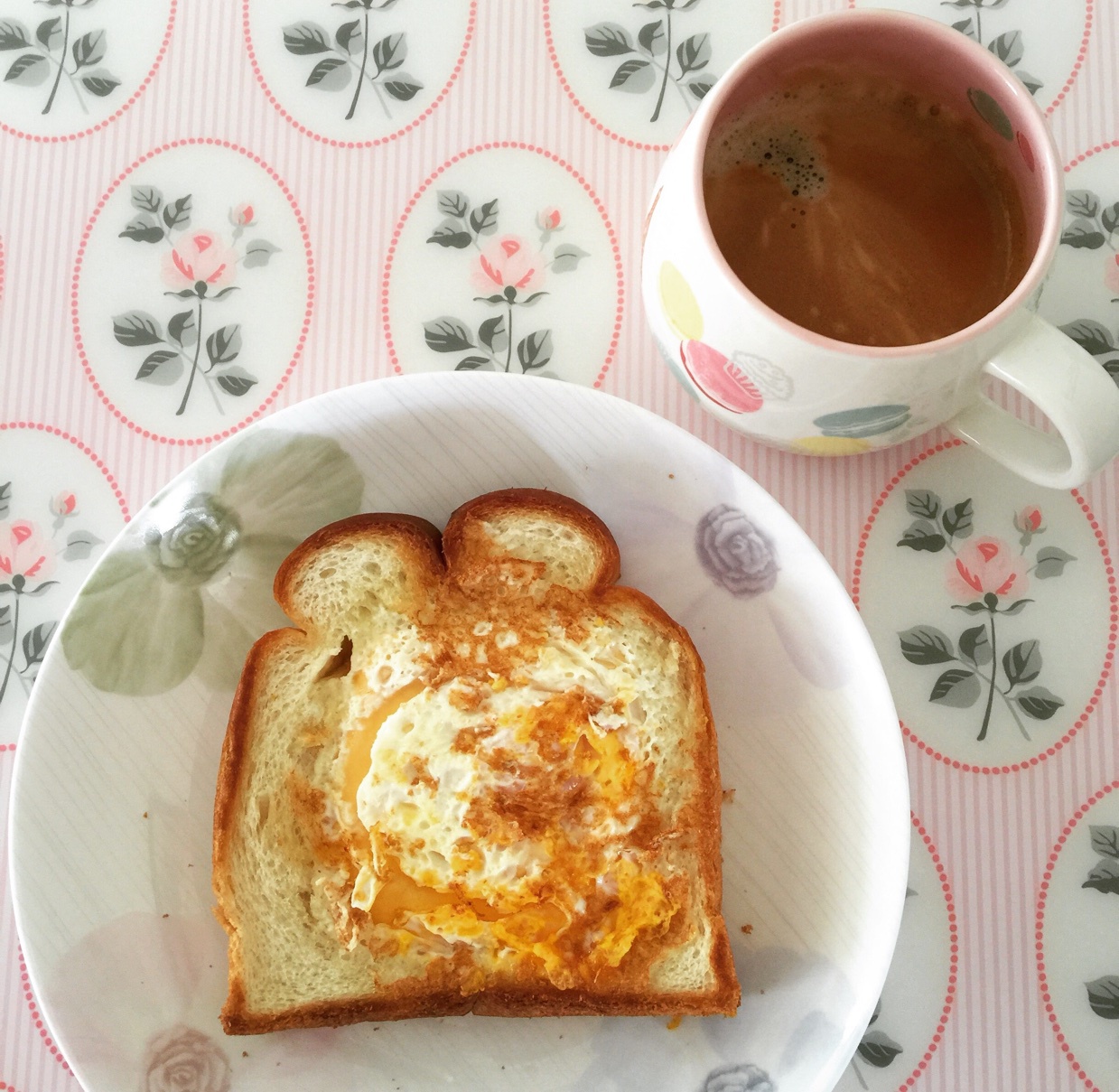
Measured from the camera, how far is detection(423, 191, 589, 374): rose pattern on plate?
4.99 feet

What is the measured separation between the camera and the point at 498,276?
1.53m

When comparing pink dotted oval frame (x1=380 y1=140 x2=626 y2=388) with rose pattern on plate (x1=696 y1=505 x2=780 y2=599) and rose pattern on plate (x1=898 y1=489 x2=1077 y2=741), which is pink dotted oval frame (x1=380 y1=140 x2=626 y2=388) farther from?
rose pattern on plate (x1=898 y1=489 x2=1077 y2=741)

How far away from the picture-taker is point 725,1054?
4.42 feet

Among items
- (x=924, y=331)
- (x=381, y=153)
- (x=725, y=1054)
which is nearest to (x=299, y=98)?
(x=381, y=153)

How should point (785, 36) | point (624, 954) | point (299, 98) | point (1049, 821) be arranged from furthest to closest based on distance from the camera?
1. point (299, 98)
2. point (1049, 821)
3. point (624, 954)
4. point (785, 36)

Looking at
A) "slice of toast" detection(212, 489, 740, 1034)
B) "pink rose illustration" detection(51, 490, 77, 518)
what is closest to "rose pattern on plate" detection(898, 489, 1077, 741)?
"slice of toast" detection(212, 489, 740, 1034)

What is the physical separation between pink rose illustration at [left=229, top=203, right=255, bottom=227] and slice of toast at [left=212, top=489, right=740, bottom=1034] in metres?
0.51

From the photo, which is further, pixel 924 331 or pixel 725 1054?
pixel 725 1054

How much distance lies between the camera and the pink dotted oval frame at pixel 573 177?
1.53 meters

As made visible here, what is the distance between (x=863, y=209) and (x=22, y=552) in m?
1.20

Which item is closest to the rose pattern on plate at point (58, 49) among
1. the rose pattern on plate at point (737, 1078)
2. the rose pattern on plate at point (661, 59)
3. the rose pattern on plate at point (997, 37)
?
the rose pattern on plate at point (661, 59)

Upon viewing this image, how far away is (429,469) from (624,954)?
0.66 m

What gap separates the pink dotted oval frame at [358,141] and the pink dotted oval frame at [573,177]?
0.08 m

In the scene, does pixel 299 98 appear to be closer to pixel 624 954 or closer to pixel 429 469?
pixel 429 469
